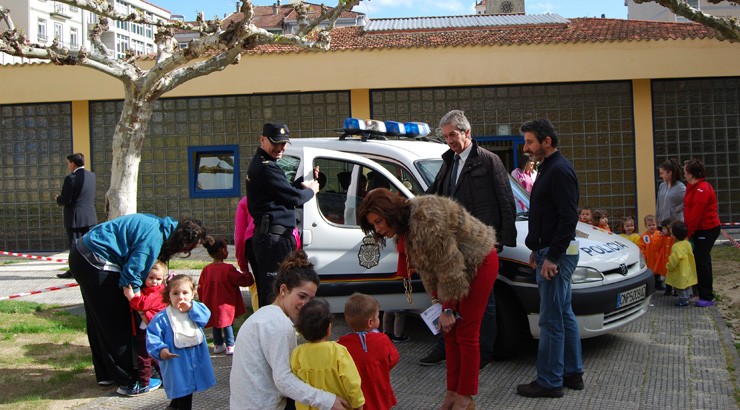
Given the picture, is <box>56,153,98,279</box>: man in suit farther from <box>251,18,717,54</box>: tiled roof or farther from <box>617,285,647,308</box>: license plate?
<box>617,285,647,308</box>: license plate

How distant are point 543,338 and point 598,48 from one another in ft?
38.1

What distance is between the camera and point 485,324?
618cm

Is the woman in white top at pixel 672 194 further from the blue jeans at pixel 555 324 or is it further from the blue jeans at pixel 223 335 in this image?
the blue jeans at pixel 223 335

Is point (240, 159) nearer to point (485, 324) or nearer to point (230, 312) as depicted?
point (230, 312)

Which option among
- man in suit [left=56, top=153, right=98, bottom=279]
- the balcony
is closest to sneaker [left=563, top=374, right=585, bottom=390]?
man in suit [left=56, top=153, right=98, bottom=279]

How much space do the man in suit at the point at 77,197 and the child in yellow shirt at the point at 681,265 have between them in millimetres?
8082

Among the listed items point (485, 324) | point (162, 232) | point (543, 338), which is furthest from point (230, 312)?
point (543, 338)

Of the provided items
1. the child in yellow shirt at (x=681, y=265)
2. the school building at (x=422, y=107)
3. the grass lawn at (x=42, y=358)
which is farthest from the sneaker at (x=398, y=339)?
the school building at (x=422, y=107)

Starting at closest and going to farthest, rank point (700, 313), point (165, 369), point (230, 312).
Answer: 1. point (165, 369)
2. point (230, 312)
3. point (700, 313)

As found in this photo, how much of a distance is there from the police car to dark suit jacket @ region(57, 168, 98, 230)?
5.05 m

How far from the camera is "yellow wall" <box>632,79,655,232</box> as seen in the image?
16125 millimetres

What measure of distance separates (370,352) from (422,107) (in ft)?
42.5

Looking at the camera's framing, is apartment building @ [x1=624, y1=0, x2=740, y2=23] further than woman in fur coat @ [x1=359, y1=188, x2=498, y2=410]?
Yes

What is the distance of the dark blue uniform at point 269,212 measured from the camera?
6.18m
